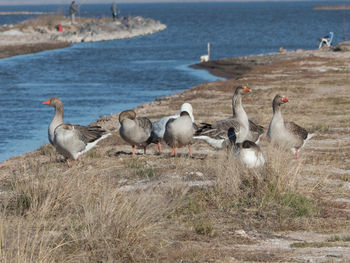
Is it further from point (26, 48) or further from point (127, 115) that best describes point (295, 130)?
point (26, 48)

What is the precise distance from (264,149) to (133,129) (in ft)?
10.6

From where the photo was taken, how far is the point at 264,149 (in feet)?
50.6

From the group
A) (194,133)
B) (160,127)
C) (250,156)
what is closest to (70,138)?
(160,127)

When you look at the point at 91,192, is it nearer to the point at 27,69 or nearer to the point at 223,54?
the point at 27,69

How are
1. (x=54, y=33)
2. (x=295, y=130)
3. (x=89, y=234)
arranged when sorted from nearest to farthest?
(x=89, y=234), (x=295, y=130), (x=54, y=33)

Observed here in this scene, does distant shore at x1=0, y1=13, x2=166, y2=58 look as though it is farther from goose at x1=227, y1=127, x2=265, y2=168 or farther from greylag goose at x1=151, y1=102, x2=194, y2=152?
goose at x1=227, y1=127, x2=265, y2=168

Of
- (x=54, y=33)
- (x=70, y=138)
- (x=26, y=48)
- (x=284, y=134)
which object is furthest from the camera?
(x=54, y=33)

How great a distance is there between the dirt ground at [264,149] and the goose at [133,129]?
40 cm

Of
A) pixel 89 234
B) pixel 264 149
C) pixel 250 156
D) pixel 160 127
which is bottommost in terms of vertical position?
pixel 264 149

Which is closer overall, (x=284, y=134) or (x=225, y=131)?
(x=284, y=134)

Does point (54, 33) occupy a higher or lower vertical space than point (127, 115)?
lower

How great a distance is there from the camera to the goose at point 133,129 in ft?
48.0

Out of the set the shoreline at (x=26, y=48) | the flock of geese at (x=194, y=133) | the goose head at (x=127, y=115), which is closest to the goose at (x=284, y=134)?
the flock of geese at (x=194, y=133)

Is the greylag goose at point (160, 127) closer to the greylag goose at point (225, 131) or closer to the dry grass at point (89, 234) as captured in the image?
the greylag goose at point (225, 131)
